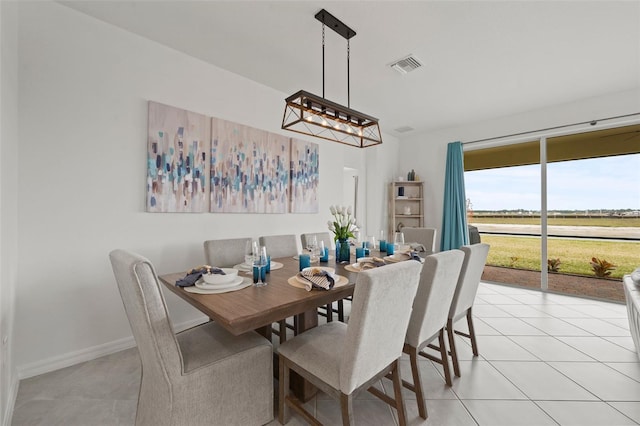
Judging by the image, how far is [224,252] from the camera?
2.31m

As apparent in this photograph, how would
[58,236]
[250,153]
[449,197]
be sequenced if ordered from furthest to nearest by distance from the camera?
[449,197] < [250,153] < [58,236]

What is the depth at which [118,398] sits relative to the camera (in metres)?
1.67

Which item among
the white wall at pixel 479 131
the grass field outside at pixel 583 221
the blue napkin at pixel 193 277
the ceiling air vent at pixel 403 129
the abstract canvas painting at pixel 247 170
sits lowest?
the blue napkin at pixel 193 277

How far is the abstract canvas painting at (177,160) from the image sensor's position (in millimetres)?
2404

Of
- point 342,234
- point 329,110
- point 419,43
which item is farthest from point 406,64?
point 342,234

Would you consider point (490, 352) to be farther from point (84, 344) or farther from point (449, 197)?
point (84, 344)

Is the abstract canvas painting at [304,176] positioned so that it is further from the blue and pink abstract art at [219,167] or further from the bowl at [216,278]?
the bowl at [216,278]

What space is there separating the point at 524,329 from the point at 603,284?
297cm

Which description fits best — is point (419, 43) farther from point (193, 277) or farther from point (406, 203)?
point (406, 203)

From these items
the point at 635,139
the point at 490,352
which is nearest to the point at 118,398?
the point at 490,352

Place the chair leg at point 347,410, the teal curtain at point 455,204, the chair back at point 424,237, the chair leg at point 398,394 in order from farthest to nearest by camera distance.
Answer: the teal curtain at point 455,204 → the chair back at point 424,237 → the chair leg at point 398,394 → the chair leg at point 347,410

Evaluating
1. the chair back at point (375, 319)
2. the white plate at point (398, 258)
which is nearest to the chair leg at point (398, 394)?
the chair back at point (375, 319)

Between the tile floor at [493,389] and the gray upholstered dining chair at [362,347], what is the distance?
37 cm

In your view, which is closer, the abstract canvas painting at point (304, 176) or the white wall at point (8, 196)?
the white wall at point (8, 196)
